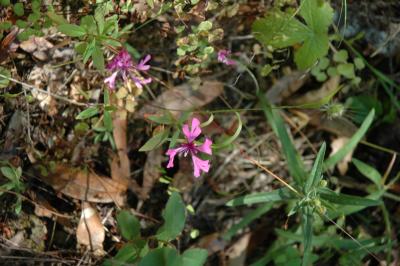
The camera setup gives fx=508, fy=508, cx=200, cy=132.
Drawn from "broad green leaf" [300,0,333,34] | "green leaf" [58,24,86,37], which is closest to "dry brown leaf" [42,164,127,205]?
"green leaf" [58,24,86,37]

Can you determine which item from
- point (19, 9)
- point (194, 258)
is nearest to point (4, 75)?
point (19, 9)

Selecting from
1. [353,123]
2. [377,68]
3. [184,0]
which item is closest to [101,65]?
[184,0]

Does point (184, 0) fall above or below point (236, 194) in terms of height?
above

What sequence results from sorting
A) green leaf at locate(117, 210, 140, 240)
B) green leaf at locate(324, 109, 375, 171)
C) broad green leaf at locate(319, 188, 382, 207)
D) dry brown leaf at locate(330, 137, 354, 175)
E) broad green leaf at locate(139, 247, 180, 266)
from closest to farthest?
1. broad green leaf at locate(139, 247, 180, 266)
2. broad green leaf at locate(319, 188, 382, 207)
3. green leaf at locate(117, 210, 140, 240)
4. green leaf at locate(324, 109, 375, 171)
5. dry brown leaf at locate(330, 137, 354, 175)

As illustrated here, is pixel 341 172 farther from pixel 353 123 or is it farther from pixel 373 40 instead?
pixel 373 40

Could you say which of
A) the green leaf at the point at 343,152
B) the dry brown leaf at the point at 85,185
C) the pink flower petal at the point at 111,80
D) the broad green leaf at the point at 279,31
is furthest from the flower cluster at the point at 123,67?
the green leaf at the point at 343,152

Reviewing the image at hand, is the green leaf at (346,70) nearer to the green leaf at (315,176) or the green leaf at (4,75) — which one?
the green leaf at (315,176)

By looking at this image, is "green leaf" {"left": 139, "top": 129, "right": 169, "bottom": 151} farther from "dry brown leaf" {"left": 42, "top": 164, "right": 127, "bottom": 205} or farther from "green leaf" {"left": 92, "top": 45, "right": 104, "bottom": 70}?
"dry brown leaf" {"left": 42, "top": 164, "right": 127, "bottom": 205}
